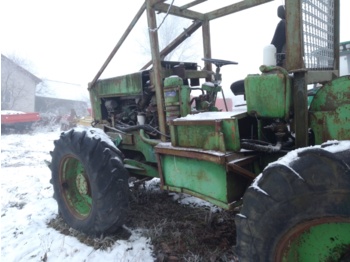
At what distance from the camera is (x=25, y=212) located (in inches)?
159

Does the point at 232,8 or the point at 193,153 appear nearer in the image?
the point at 193,153

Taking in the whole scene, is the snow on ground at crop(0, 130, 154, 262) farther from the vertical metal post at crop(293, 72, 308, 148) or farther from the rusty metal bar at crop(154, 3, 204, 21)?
the rusty metal bar at crop(154, 3, 204, 21)

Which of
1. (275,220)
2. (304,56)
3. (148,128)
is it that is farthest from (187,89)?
(275,220)

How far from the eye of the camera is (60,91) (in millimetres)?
37531

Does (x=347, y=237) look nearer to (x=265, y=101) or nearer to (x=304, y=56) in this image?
(x=265, y=101)

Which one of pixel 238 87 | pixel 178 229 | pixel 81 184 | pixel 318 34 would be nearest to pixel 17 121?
pixel 81 184

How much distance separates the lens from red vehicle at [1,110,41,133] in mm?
16312

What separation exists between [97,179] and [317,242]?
196cm

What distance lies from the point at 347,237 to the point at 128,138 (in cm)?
268

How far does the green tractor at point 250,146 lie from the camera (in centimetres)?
153

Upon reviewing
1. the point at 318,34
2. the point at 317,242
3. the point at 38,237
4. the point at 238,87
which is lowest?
the point at 38,237

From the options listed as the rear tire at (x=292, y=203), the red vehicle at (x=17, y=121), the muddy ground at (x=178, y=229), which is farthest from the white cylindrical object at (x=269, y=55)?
the red vehicle at (x=17, y=121)

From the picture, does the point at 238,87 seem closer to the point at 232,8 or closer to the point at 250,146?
the point at 250,146

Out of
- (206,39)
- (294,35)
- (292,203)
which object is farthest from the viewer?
(206,39)
